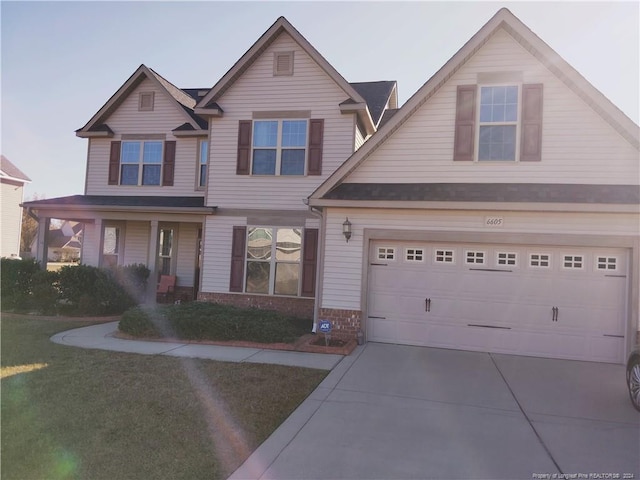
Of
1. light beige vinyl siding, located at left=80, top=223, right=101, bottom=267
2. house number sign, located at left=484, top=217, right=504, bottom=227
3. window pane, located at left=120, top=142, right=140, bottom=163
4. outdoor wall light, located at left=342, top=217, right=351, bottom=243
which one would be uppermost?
window pane, located at left=120, top=142, right=140, bottom=163

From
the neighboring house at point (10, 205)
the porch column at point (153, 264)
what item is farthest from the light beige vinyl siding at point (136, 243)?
the neighboring house at point (10, 205)

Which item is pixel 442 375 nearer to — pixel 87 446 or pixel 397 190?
pixel 397 190

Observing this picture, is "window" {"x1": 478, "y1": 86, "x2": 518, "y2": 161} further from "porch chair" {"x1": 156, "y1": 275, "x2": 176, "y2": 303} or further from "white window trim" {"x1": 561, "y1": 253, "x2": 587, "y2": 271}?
"porch chair" {"x1": 156, "y1": 275, "x2": 176, "y2": 303}

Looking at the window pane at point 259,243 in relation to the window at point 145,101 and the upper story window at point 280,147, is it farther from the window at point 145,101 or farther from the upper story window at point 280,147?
the window at point 145,101

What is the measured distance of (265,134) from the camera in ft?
43.0

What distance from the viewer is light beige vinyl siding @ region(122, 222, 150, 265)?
15914 mm

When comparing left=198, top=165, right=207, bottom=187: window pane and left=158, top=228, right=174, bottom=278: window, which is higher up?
left=198, top=165, right=207, bottom=187: window pane

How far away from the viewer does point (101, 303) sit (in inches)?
495

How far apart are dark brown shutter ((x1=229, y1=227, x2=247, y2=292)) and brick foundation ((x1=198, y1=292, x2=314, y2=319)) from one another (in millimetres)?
287

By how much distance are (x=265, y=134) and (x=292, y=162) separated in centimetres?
118

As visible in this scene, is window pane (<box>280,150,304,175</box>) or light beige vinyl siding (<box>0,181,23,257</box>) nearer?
window pane (<box>280,150,304,175</box>)

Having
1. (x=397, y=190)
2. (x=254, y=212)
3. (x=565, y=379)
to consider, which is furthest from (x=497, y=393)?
(x=254, y=212)

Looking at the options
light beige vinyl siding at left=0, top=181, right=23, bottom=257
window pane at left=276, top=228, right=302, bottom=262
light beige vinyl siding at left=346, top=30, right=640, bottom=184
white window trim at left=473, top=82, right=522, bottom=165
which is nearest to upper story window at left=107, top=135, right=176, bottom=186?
window pane at left=276, top=228, right=302, bottom=262

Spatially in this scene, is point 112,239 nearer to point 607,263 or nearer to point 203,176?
point 203,176
